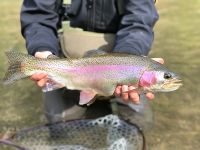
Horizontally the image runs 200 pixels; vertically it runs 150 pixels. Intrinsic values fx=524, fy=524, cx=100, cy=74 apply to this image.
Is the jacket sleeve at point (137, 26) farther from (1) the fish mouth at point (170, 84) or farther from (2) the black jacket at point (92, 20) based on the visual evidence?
(1) the fish mouth at point (170, 84)

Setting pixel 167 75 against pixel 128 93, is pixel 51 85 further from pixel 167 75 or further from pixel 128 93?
pixel 167 75

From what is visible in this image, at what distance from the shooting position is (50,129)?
262cm

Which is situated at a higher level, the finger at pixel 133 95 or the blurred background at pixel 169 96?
the finger at pixel 133 95

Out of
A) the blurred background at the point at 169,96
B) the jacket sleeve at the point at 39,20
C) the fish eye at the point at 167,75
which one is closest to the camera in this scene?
the fish eye at the point at 167,75

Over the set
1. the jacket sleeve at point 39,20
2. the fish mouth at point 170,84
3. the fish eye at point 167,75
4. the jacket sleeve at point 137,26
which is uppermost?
the fish eye at point 167,75

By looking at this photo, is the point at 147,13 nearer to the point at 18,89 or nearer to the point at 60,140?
the point at 60,140

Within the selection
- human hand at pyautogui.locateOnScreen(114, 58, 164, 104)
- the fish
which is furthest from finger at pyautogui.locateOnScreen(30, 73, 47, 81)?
human hand at pyautogui.locateOnScreen(114, 58, 164, 104)

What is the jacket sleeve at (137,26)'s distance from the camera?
8.38 ft

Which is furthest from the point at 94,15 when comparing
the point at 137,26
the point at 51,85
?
the point at 51,85

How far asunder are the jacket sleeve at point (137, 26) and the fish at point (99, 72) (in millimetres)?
422

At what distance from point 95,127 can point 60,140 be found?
0.19 metres

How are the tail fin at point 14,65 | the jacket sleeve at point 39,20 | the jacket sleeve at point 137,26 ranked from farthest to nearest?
the jacket sleeve at point 39,20 → the jacket sleeve at point 137,26 → the tail fin at point 14,65

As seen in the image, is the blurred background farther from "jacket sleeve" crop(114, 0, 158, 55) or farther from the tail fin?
the tail fin

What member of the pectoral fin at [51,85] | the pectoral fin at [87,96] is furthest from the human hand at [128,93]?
the pectoral fin at [51,85]
